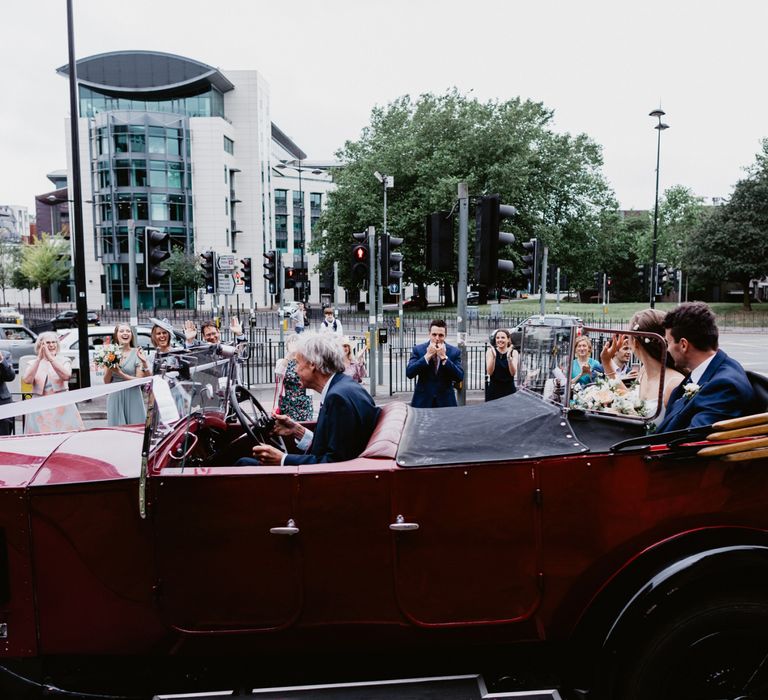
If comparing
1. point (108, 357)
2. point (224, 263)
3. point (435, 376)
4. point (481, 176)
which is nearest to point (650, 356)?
point (435, 376)

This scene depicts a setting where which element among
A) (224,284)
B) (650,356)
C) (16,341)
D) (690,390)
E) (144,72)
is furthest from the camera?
(144,72)

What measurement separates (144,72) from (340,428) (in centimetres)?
6691

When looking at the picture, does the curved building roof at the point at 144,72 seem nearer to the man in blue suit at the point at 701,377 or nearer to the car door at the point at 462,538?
the man in blue suit at the point at 701,377

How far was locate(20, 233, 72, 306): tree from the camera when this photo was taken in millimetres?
60275

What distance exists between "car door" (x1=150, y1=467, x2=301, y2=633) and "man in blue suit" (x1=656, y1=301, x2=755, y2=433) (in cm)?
173

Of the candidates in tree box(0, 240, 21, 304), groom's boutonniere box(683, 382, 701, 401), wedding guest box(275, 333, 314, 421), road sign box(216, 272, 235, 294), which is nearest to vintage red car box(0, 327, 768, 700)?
groom's boutonniere box(683, 382, 701, 401)

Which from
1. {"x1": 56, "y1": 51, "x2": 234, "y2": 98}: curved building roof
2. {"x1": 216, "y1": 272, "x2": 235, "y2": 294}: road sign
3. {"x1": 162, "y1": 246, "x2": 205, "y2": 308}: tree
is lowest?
{"x1": 216, "y1": 272, "x2": 235, "y2": 294}: road sign

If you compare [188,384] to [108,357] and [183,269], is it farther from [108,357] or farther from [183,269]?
[183,269]

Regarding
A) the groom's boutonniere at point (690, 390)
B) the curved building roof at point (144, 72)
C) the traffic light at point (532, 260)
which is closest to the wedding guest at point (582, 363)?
the groom's boutonniere at point (690, 390)

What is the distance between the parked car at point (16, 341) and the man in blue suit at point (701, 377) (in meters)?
18.0

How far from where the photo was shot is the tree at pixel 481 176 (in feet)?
123

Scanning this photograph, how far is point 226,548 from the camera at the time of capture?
2.40m

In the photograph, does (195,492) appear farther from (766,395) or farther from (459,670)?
(766,395)

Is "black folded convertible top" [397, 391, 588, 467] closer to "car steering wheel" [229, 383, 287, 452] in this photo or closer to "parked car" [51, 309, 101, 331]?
"car steering wheel" [229, 383, 287, 452]
